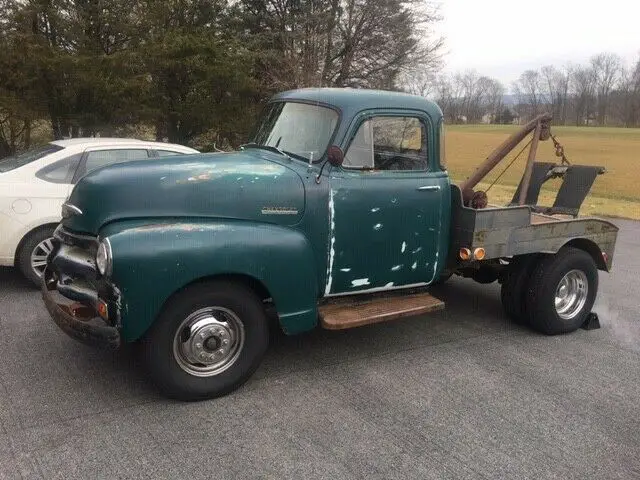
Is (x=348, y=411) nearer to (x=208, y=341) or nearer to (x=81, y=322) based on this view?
(x=208, y=341)

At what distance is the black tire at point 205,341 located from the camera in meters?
3.76

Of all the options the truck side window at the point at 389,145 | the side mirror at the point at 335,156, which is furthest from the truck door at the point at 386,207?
the side mirror at the point at 335,156

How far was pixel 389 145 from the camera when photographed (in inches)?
186

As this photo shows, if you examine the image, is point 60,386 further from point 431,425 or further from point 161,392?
point 431,425

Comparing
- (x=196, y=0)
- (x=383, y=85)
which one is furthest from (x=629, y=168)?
(x=196, y=0)

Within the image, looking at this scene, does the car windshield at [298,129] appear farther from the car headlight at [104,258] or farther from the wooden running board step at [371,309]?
the car headlight at [104,258]

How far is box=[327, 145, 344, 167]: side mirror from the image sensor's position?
13.8ft

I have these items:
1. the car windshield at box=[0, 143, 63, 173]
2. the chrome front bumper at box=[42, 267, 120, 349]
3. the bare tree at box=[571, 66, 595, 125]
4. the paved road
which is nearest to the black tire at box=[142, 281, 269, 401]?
the paved road

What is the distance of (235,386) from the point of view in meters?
4.05

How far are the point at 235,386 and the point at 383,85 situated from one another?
22.5 m

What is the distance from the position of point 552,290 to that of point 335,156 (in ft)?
8.55

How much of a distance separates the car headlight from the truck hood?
26cm

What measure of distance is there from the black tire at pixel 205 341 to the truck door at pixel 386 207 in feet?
2.34

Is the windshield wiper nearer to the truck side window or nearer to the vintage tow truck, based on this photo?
the vintage tow truck
